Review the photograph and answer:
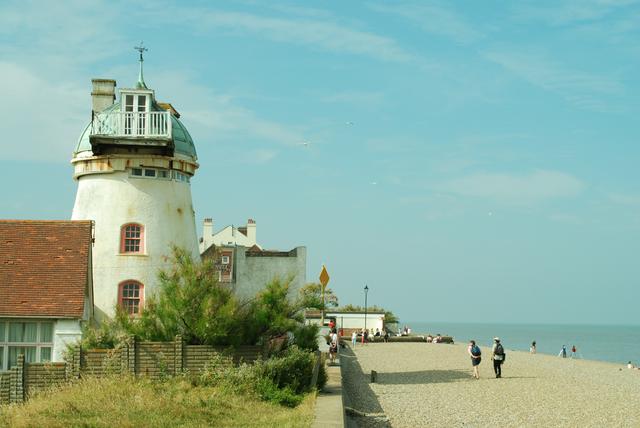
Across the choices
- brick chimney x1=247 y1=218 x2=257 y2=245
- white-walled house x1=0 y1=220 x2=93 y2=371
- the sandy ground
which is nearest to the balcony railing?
white-walled house x1=0 y1=220 x2=93 y2=371

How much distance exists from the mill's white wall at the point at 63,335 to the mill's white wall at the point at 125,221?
12.8 ft

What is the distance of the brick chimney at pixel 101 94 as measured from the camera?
101 feet

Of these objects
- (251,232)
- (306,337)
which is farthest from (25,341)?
(251,232)

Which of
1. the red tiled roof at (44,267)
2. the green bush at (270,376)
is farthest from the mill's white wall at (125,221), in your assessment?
the green bush at (270,376)

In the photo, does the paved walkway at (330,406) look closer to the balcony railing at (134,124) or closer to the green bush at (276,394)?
the green bush at (276,394)

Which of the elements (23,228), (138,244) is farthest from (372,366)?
(23,228)

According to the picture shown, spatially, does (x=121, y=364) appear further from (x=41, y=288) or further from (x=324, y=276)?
(x=324, y=276)

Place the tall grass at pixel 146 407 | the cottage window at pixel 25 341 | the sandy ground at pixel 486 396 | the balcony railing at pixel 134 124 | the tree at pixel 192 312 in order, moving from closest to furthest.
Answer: the tall grass at pixel 146 407 < the sandy ground at pixel 486 396 < the tree at pixel 192 312 < the cottage window at pixel 25 341 < the balcony railing at pixel 134 124

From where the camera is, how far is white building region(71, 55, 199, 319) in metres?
28.5

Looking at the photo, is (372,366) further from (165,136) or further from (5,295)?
(5,295)

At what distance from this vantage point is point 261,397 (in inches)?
770

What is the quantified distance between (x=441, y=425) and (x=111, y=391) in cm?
753

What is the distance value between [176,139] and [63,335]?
28.5 feet

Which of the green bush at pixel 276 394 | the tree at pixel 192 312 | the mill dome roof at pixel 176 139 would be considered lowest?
the green bush at pixel 276 394
